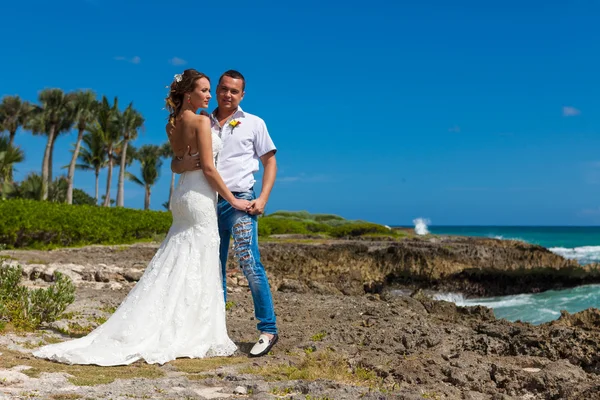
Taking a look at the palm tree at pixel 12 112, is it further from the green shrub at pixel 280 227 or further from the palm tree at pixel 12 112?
the green shrub at pixel 280 227

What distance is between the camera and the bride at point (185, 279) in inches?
190

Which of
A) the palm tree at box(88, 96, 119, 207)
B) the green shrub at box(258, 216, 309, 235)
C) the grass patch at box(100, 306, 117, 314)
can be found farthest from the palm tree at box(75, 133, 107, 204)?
the grass patch at box(100, 306, 117, 314)

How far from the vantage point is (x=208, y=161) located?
4824 millimetres

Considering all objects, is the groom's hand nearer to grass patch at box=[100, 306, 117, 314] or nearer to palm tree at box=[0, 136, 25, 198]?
grass patch at box=[100, 306, 117, 314]

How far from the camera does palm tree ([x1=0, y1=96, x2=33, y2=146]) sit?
40.8 meters

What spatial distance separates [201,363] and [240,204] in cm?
132

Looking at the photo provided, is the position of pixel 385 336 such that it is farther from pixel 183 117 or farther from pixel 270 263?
pixel 270 263

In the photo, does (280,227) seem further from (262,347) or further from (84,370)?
(84,370)

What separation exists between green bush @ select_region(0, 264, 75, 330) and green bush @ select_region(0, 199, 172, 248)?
40.0 feet

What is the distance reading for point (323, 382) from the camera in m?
4.11

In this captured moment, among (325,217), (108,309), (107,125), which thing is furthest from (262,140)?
(325,217)

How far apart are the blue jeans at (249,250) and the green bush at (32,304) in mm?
2082

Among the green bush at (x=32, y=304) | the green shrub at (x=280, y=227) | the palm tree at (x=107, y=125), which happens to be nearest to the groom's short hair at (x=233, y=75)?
the green bush at (x=32, y=304)

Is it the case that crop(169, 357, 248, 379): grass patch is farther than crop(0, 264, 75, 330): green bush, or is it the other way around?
crop(0, 264, 75, 330): green bush
